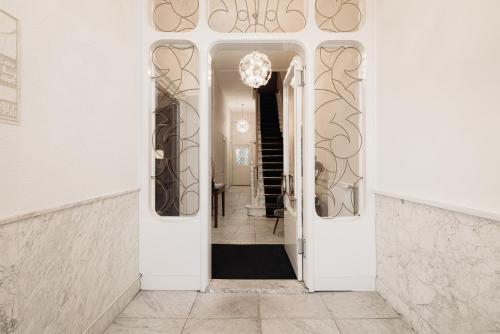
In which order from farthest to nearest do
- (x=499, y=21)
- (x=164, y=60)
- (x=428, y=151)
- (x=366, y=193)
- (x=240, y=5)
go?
1. (x=240, y=5)
2. (x=164, y=60)
3. (x=366, y=193)
4. (x=428, y=151)
5. (x=499, y=21)

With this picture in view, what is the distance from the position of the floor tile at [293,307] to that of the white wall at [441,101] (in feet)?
3.69

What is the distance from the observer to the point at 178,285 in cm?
274

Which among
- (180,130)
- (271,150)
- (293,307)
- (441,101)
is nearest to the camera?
(441,101)

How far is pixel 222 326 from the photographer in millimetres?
2184

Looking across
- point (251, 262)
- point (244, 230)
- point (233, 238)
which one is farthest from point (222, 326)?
point (244, 230)

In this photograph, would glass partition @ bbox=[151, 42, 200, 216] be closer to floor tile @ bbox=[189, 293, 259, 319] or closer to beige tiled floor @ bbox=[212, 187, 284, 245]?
beige tiled floor @ bbox=[212, 187, 284, 245]

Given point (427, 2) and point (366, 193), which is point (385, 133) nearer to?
point (366, 193)

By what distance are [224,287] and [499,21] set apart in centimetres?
270

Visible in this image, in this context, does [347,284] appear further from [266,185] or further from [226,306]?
[266,185]

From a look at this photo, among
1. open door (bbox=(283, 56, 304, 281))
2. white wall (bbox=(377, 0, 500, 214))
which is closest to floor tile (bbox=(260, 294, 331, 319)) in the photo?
open door (bbox=(283, 56, 304, 281))

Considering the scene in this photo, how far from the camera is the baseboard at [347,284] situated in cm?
272

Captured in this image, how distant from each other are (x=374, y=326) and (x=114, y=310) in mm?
1921

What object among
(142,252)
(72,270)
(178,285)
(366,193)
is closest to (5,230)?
(72,270)

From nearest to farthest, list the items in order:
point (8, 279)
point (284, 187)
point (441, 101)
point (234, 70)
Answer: point (8, 279)
point (441, 101)
point (284, 187)
point (234, 70)
